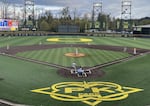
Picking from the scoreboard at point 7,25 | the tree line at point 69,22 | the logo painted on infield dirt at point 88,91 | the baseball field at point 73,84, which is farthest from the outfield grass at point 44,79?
the tree line at point 69,22

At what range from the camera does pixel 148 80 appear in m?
20.0

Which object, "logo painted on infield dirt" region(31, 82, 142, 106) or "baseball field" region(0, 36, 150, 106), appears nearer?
"baseball field" region(0, 36, 150, 106)

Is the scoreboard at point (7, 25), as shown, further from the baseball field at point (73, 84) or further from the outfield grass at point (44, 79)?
the baseball field at point (73, 84)

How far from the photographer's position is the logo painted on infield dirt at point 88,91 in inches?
599

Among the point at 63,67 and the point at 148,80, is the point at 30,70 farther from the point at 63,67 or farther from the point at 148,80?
the point at 148,80

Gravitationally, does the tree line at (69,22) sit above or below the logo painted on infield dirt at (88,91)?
above

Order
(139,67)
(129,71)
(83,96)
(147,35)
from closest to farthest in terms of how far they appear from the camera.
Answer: (83,96), (129,71), (139,67), (147,35)

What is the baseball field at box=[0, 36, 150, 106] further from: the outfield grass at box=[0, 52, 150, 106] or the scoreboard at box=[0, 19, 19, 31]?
the scoreboard at box=[0, 19, 19, 31]

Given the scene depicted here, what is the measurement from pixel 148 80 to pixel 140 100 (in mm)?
5239

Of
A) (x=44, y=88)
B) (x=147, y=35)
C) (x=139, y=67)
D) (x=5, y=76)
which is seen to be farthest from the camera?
(x=147, y=35)

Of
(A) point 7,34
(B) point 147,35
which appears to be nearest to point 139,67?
(B) point 147,35

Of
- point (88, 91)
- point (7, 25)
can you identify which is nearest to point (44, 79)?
point (88, 91)

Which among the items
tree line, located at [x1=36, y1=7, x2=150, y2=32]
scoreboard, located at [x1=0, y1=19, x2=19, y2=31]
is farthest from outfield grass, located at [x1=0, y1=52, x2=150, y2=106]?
tree line, located at [x1=36, y1=7, x2=150, y2=32]

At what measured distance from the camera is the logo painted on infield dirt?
50.0 feet
